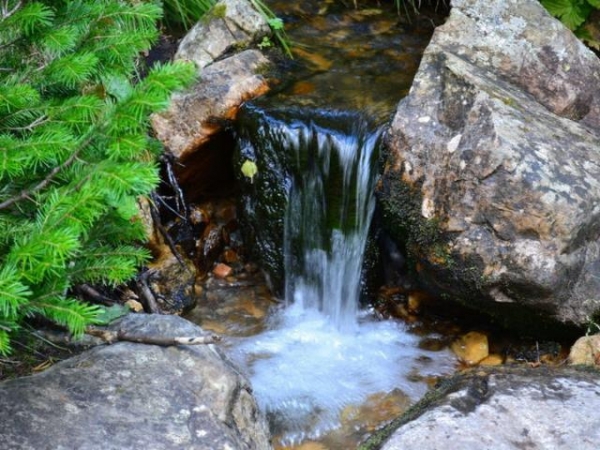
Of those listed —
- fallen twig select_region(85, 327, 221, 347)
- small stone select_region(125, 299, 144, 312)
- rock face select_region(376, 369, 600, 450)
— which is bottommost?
small stone select_region(125, 299, 144, 312)

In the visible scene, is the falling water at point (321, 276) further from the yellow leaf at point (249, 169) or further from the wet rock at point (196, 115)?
the wet rock at point (196, 115)

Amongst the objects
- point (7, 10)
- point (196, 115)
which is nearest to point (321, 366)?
point (196, 115)

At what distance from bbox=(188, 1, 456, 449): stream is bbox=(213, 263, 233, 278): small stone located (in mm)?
70

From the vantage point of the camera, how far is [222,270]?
491cm

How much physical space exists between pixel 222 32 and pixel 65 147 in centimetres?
326

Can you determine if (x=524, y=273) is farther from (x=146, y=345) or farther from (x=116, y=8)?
(x=116, y=8)

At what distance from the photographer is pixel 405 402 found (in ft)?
12.6

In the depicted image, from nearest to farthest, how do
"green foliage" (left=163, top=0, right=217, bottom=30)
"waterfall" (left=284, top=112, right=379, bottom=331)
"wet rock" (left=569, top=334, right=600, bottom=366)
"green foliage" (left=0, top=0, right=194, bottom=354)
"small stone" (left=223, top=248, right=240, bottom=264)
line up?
"green foliage" (left=0, top=0, right=194, bottom=354) → "wet rock" (left=569, top=334, right=600, bottom=366) → "waterfall" (left=284, top=112, right=379, bottom=331) → "small stone" (left=223, top=248, right=240, bottom=264) → "green foliage" (left=163, top=0, right=217, bottom=30)

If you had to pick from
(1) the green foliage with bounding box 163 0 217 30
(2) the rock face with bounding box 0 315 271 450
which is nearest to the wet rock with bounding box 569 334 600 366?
(2) the rock face with bounding box 0 315 271 450

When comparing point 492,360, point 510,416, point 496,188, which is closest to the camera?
point 510,416

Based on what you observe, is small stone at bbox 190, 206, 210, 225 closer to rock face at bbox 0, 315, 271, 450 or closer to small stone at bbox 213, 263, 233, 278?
small stone at bbox 213, 263, 233, 278

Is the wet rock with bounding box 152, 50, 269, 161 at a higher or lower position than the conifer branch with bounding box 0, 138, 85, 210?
lower

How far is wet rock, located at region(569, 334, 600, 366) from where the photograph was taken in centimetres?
339

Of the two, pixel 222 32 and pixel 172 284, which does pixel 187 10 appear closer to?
pixel 222 32
